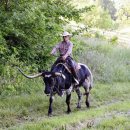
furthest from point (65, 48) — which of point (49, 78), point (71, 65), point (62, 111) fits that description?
point (62, 111)

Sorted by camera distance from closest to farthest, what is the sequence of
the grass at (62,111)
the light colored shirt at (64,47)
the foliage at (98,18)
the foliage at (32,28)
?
the grass at (62,111), the foliage at (32,28), the light colored shirt at (64,47), the foliage at (98,18)

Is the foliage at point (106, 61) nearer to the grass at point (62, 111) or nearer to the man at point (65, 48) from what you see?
the grass at point (62, 111)

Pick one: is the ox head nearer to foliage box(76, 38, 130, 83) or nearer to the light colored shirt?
the light colored shirt

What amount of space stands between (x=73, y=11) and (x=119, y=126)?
5.28m

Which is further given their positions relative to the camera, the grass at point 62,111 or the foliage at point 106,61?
the foliage at point 106,61

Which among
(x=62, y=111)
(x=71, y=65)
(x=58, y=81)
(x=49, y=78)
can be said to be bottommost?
(x=62, y=111)

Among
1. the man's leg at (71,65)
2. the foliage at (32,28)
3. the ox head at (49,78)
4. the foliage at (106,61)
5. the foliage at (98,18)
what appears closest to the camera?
the foliage at (32,28)

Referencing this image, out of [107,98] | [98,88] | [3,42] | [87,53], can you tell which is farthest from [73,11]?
[87,53]

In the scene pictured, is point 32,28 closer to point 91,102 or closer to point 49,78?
point 49,78

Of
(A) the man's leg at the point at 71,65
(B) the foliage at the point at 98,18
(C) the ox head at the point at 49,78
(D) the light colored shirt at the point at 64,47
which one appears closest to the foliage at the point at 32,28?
(D) the light colored shirt at the point at 64,47

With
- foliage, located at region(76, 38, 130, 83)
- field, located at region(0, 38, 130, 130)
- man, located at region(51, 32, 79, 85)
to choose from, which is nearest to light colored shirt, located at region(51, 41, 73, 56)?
man, located at region(51, 32, 79, 85)

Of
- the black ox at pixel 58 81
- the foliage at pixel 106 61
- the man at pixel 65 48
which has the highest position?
the man at pixel 65 48

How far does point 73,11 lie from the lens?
12539 millimetres

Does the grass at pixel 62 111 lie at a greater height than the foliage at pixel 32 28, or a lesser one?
lesser
